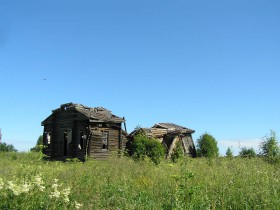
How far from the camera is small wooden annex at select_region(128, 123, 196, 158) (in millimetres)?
31125

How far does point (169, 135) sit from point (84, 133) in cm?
959

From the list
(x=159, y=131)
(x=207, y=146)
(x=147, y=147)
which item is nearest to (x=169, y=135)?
(x=159, y=131)

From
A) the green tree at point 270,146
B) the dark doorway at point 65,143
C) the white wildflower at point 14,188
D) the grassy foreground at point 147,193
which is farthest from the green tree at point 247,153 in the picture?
the dark doorway at point 65,143

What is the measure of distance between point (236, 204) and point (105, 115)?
76.8ft

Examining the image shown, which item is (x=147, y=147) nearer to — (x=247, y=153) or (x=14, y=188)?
(x=247, y=153)

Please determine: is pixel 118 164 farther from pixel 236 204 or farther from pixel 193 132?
pixel 193 132

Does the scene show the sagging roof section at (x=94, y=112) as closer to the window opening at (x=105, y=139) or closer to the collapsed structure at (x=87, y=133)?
the collapsed structure at (x=87, y=133)

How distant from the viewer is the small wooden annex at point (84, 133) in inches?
1081

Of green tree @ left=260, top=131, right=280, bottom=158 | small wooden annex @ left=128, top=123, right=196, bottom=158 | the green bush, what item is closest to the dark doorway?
small wooden annex @ left=128, top=123, right=196, bottom=158

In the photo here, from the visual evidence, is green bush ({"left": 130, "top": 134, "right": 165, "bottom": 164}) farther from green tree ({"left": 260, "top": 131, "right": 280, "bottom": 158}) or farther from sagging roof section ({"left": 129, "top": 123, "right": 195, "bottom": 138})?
green tree ({"left": 260, "top": 131, "right": 280, "bottom": 158})

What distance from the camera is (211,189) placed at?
7.17 m

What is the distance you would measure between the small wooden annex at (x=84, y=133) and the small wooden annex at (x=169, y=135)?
2543 mm

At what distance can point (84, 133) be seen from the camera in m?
27.8

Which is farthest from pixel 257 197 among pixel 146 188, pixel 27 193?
pixel 27 193
